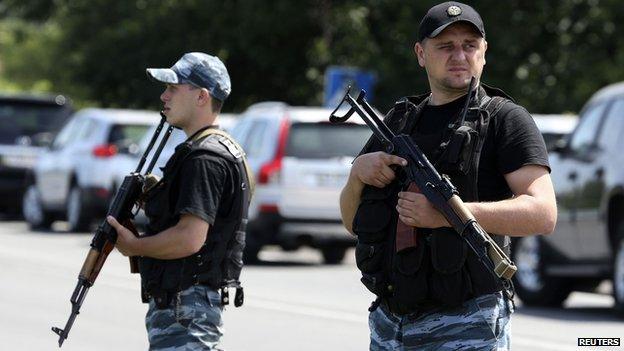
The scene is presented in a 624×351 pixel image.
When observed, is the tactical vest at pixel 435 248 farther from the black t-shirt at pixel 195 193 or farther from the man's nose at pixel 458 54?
the black t-shirt at pixel 195 193

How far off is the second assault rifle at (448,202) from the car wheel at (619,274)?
8.06 m

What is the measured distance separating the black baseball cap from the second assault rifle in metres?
0.32

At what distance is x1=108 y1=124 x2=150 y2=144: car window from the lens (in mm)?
24250

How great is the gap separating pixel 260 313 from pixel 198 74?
289 inches

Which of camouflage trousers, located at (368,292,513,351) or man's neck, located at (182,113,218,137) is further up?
man's neck, located at (182,113,218,137)

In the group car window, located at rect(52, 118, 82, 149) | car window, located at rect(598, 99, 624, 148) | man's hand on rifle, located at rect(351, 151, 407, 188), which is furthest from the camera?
car window, located at rect(52, 118, 82, 149)

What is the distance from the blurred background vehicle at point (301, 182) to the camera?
705 inches

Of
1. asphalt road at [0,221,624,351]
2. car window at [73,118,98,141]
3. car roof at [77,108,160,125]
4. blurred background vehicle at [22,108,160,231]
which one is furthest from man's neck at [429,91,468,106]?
car window at [73,118,98,141]

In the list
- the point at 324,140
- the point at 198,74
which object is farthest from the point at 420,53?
the point at 324,140

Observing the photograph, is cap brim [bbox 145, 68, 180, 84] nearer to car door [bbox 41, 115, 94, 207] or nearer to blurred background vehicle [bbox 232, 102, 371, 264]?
blurred background vehicle [bbox 232, 102, 371, 264]

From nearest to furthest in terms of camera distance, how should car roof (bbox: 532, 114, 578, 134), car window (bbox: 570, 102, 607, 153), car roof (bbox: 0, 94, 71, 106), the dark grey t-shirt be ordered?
the dark grey t-shirt → car window (bbox: 570, 102, 607, 153) → car roof (bbox: 532, 114, 578, 134) → car roof (bbox: 0, 94, 71, 106)

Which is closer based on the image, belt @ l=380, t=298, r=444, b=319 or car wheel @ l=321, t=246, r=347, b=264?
belt @ l=380, t=298, r=444, b=319

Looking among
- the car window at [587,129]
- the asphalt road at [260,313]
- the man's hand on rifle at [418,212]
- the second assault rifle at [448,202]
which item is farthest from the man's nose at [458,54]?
the car window at [587,129]

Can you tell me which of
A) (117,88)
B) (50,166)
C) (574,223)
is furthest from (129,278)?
(117,88)
